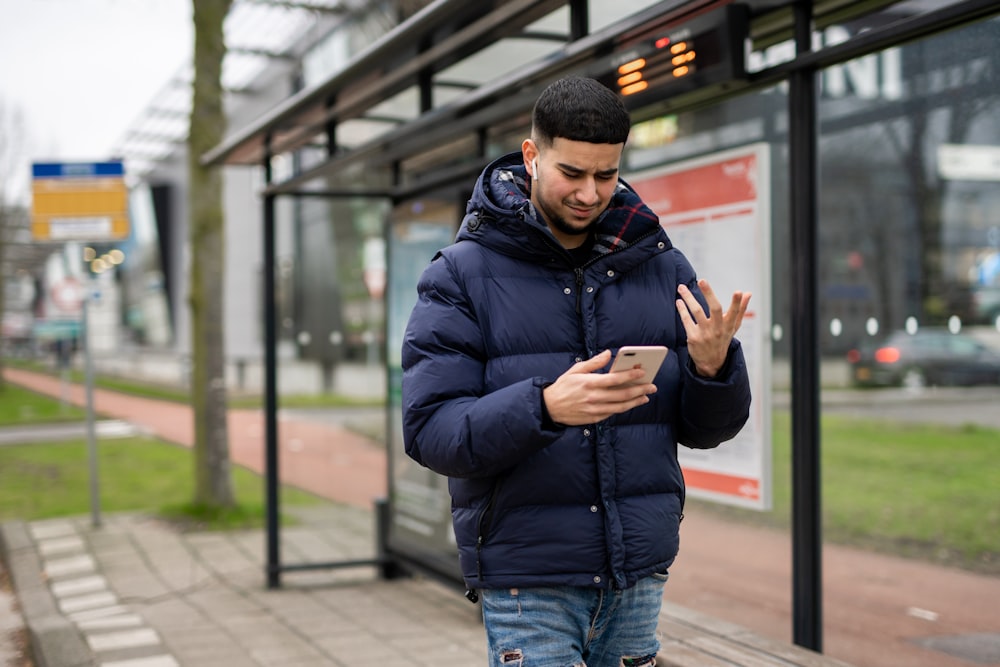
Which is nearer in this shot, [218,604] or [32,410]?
[218,604]

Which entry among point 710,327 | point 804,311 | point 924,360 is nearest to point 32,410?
point 924,360

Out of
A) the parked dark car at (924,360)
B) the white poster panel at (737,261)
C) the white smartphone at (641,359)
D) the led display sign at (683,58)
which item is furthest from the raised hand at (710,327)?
the parked dark car at (924,360)

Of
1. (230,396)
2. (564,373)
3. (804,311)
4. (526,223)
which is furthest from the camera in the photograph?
(230,396)

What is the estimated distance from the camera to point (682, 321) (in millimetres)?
2246

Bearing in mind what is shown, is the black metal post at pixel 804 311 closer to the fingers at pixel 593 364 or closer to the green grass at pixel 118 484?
the fingers at pixel 593 364

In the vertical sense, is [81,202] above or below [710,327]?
above

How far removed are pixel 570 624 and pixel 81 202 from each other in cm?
868

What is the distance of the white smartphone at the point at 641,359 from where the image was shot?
196cm

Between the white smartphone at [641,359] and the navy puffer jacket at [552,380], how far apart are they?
0.23 m

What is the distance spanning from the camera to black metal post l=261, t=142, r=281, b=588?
7.22 metres

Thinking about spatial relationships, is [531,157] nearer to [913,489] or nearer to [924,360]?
[924,360]

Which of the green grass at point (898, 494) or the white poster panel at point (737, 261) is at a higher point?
the white poster panel at point (737, 261)

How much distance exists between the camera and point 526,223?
2234mm

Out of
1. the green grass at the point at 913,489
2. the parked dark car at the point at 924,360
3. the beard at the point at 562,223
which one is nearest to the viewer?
the beard at the point at 562,223
